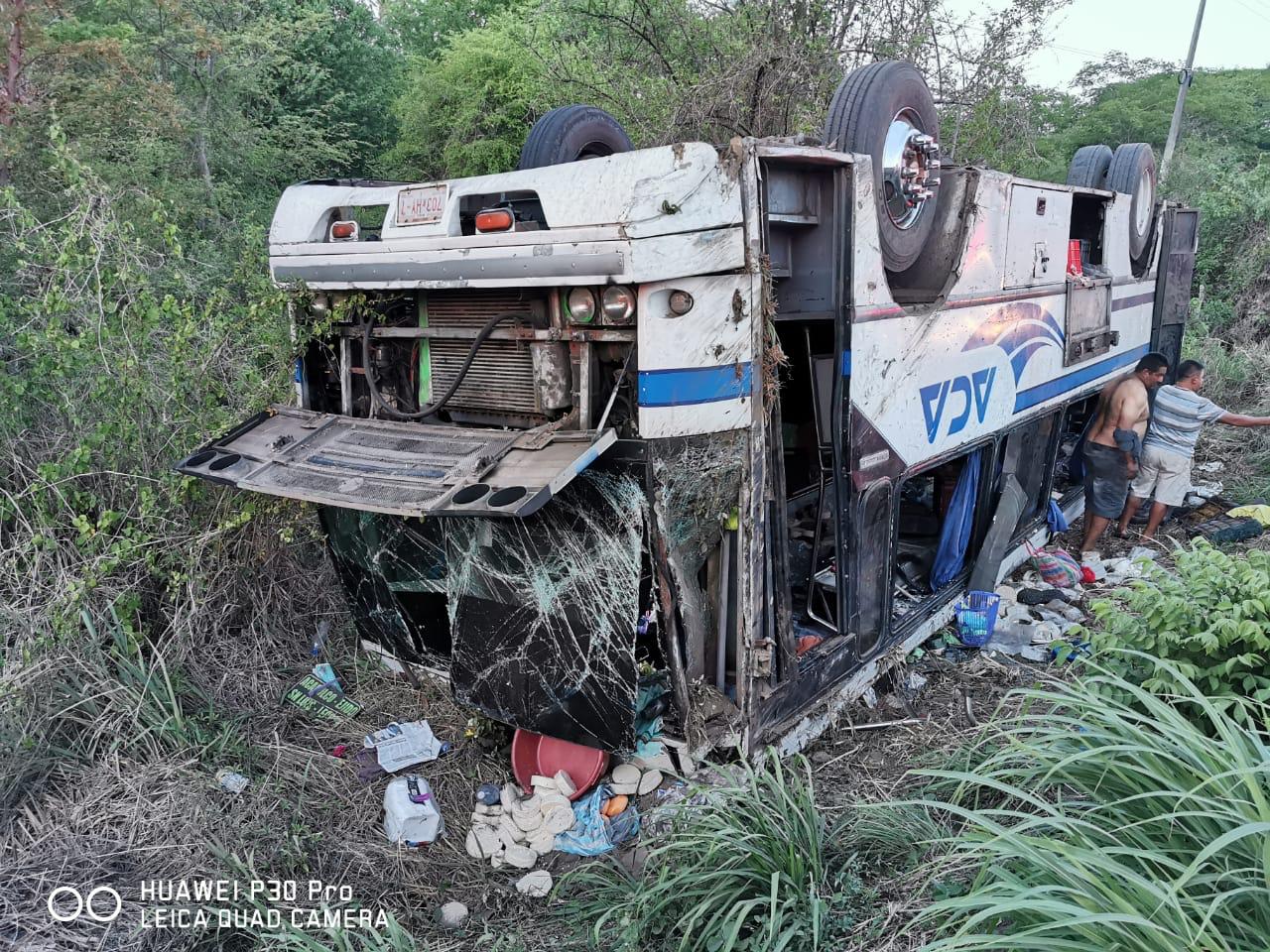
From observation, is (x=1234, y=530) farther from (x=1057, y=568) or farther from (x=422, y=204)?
(x=422, y=204)

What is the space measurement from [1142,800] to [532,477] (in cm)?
181

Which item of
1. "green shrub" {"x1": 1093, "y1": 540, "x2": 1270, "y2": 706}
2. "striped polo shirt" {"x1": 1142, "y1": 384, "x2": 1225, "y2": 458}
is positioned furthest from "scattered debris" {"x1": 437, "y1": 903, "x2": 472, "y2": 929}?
"striped polo shirt" {"x1": 1142, "y1": 384, "x2": 1225, "y2": 458}

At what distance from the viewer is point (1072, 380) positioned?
5434 millimetres

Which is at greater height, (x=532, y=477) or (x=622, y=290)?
(x=622, y=290)

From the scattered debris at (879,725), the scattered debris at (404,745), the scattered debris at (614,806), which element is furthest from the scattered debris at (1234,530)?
the scattered debris at (404,745)

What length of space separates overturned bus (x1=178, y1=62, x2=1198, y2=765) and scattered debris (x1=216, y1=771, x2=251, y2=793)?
905 millimetres

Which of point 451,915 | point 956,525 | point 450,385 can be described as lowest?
point 451,915

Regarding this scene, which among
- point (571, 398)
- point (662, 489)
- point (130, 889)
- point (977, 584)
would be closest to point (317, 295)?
point (571, 398)

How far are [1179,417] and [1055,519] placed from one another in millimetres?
1191

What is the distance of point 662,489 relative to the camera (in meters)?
2.81

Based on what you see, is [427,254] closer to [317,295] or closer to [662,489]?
[317,295]

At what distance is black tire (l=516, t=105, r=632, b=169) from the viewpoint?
13.0 feet

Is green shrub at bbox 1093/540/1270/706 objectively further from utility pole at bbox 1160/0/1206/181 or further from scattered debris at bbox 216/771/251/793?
utility pole at bbox 1160/0/1206/181

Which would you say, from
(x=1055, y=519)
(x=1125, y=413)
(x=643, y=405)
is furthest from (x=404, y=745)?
(x=1125, y=413)
